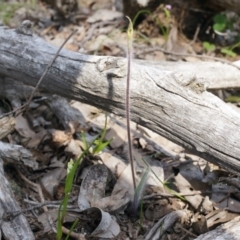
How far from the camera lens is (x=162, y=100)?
7.43 ft

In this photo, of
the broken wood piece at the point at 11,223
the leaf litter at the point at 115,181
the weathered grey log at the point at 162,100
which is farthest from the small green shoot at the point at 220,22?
the broken wood piece at the point at 11,223

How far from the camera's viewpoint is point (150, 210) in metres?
2.49

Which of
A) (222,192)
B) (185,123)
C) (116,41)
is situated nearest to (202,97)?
(185,123)

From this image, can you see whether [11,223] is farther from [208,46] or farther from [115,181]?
[208,46]

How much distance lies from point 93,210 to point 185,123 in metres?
0.59

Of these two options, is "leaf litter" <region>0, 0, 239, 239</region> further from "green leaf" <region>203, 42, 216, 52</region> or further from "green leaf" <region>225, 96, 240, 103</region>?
"green leaf" <region>203, 42, 216, 52</region>

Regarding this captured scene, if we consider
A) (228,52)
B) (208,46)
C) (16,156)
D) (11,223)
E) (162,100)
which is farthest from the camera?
(208,46)

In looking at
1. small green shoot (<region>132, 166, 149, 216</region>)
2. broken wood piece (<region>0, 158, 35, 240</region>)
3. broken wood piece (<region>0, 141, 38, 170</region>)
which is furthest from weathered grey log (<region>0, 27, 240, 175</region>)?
broken wood piece (<region>0, 158, 35, 240</region>)

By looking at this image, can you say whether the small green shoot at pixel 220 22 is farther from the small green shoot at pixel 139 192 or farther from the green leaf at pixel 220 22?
the small green shoot at pixel 139 192

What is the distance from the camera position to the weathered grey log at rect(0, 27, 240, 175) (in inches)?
85.4

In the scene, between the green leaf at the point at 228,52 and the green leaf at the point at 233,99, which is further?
the green leaf at the point at 228,52

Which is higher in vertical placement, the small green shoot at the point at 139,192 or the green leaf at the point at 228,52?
the green leaf at the point at 228,52

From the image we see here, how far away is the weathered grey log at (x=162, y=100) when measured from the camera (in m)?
2.17

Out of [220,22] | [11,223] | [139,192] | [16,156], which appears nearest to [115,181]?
[139,192]
